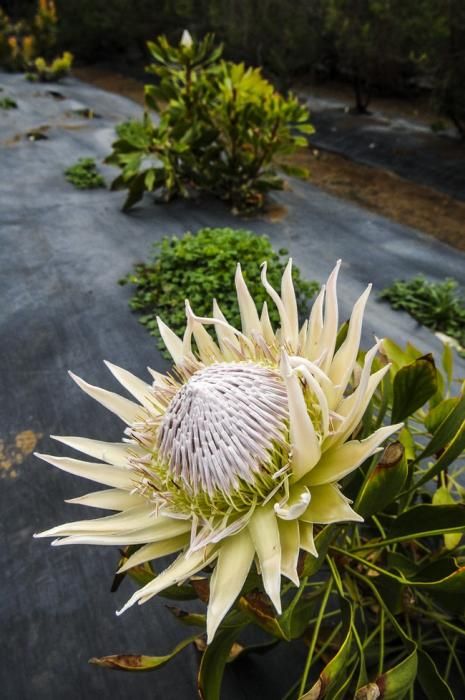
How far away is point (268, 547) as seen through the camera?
1.11 m

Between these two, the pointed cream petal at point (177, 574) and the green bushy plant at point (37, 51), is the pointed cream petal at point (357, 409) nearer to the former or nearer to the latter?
the pointed cream petal at point (177, 574)

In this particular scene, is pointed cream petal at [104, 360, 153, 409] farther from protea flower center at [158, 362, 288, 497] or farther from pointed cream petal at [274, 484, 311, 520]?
pointed cream petal at [274, 484, 311, 520]

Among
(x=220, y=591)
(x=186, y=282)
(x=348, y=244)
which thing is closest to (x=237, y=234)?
(x=186, y=282)

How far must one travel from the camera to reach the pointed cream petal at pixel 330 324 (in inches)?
50.7

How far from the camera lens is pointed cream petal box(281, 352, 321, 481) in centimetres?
106

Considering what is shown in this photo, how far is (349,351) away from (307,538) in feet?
1.41

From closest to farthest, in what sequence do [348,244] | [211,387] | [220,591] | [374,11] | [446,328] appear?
[220,591] → [211,387] → [446,328] → [348,244] → [374,11]

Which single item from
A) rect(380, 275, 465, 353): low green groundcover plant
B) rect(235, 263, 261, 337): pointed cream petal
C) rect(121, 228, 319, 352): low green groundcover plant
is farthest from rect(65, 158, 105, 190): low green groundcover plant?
rect(235, 263, 261, 337): pointed cream petal

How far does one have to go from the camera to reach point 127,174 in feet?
17.1

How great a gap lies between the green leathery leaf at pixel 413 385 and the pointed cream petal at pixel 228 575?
0.58 metres

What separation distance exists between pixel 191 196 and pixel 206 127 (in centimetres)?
69

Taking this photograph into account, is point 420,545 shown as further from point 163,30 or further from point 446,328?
point 163,30

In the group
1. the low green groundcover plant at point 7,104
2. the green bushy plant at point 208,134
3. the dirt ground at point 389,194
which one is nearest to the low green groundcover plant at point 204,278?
the green bushy plant at point 208,134

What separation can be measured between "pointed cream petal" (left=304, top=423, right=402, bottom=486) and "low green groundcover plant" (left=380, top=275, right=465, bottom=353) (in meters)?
2.88
